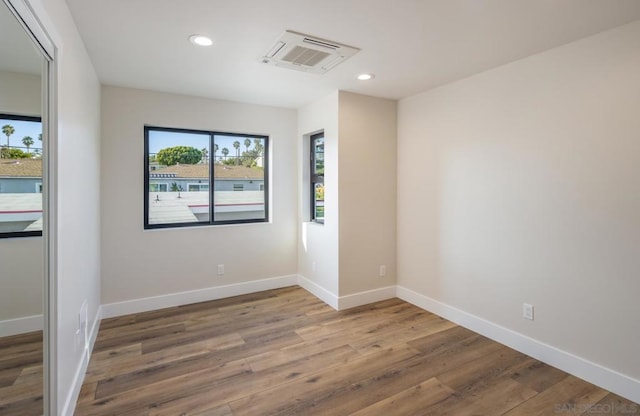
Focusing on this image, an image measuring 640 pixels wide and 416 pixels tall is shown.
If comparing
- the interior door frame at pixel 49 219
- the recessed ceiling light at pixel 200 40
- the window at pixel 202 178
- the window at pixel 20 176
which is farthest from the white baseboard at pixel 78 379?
the recessed ceiling light at pixel 200 40

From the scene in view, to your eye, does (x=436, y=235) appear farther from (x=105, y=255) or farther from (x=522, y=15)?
(x=105, y=255)

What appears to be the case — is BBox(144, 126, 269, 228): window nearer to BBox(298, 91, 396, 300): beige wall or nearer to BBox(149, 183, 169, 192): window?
BBox(149, 183, 169, 192): window

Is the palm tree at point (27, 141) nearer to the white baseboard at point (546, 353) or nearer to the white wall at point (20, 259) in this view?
the white wall at point (20, 259)

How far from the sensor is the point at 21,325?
148cm

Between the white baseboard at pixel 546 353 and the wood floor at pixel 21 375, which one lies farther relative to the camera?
the white baseboard at pixel 546 353

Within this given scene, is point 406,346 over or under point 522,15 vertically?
under

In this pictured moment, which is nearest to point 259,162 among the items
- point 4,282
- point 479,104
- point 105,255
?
point 105,255

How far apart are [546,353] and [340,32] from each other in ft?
9.36

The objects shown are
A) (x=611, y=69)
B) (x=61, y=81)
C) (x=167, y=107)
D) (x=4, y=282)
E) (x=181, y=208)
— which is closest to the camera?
(x=4, y=282)

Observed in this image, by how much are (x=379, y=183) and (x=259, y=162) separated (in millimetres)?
1619

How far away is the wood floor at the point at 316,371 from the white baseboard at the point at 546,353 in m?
0.06

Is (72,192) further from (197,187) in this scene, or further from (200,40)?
(197,187)

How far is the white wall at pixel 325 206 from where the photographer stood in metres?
3.62

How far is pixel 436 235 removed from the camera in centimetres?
348
